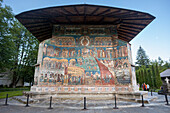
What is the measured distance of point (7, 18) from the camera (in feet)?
50.8

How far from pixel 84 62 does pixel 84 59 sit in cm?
35

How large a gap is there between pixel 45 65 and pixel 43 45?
220 cm

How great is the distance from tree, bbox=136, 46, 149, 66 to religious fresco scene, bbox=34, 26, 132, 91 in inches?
1827

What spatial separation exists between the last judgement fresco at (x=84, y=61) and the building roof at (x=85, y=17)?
192 centimetres

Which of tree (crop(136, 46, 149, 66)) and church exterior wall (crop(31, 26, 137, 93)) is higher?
tree (crop(136, 46, 149, 66))

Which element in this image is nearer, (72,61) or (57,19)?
(72,61)

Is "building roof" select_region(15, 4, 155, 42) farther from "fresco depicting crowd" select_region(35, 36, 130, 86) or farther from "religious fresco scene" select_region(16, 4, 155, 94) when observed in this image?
"fresco depicting crowd" select_region(35, 36, 130, 86)

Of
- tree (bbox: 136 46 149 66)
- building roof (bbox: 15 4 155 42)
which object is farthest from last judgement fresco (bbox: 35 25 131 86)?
tree (bbox: 136 46 149 66)

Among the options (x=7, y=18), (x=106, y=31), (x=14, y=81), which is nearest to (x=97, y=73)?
(x=106, y=31)

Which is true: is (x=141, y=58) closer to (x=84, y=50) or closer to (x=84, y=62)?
(x=84, y=50)

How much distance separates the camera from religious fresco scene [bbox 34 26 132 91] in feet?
34.5

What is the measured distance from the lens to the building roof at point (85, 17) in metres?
9.91

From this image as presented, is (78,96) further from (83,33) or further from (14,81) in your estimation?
(14,81)

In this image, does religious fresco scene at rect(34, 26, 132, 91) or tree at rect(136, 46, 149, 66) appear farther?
tree at rect(136, 46, 149, 66)
